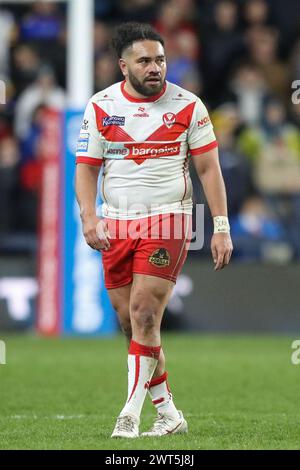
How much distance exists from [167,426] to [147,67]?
2031 mm

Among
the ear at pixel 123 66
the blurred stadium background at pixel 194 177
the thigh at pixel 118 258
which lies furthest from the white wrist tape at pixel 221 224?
the blurred stadium background at pixel 194 177

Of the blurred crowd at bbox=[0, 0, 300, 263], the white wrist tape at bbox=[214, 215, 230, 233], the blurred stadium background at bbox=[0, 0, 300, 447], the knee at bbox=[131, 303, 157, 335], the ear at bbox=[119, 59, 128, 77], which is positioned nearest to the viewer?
the knee at bbox=[131, 303, 157, 335]

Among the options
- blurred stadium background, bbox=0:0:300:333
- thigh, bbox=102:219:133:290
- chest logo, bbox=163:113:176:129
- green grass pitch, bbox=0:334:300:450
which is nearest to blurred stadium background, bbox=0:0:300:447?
blurred stadium background, bbox=0:0:300:333

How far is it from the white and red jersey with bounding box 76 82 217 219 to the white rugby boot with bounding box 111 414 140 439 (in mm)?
1127

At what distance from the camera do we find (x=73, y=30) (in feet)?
48.5

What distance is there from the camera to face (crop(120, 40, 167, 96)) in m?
6.99

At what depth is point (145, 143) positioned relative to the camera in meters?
7.05

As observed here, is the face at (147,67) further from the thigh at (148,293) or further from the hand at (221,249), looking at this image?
the thigh at (148,293)

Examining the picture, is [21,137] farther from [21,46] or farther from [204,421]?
[204,421]

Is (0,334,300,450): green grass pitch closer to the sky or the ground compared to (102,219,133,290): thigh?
closer to the ground

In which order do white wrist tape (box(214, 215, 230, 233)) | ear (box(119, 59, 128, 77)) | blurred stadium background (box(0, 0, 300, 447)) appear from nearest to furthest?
white wrist tape (box(214, 215, 230, 233)) < ear (box(119, 59, 128, 77)) < blurred stadium background (box(0, 0, 300, 447))

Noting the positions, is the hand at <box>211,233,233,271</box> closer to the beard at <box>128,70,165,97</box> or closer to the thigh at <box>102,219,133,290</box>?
the thigh at <box>102,219,133,290</box>
